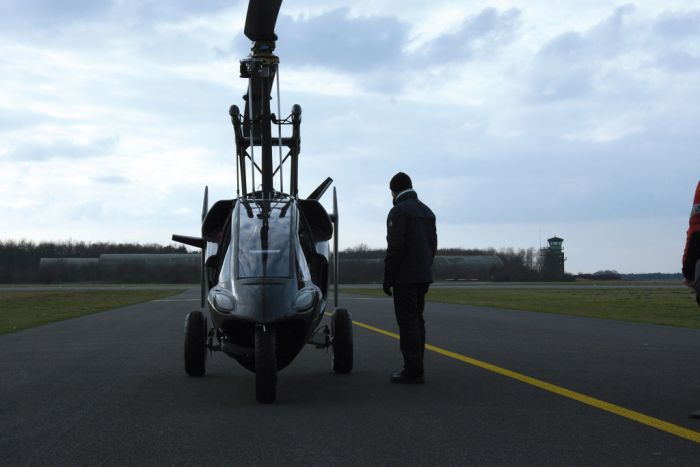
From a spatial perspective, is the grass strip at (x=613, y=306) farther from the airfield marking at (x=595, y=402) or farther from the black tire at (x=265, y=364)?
the black tire at (x=265, y=364)

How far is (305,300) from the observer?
6.95m

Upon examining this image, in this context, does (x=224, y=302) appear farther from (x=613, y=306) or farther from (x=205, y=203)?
(x=613, y=306)

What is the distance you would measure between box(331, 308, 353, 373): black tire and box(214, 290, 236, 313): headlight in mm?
1852

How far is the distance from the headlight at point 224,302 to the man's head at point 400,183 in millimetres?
2230

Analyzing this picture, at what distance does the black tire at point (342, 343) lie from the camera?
8.55m

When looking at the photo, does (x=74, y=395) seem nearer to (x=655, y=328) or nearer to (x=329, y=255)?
(x=329, y=255)

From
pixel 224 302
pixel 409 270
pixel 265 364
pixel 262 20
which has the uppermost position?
pixel 262 20

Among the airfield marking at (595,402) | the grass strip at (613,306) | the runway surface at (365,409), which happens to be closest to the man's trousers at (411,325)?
the runway surface at (365,409)

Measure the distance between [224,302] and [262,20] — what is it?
150 inches

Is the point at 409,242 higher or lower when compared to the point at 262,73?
lower

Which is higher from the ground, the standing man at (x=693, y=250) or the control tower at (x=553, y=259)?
the control tower at (x=553, y=259)

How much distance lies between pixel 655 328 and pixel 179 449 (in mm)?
12579

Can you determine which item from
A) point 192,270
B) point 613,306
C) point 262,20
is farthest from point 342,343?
point 192,270

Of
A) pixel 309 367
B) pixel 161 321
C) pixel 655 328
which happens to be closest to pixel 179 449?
pixel 309 367
